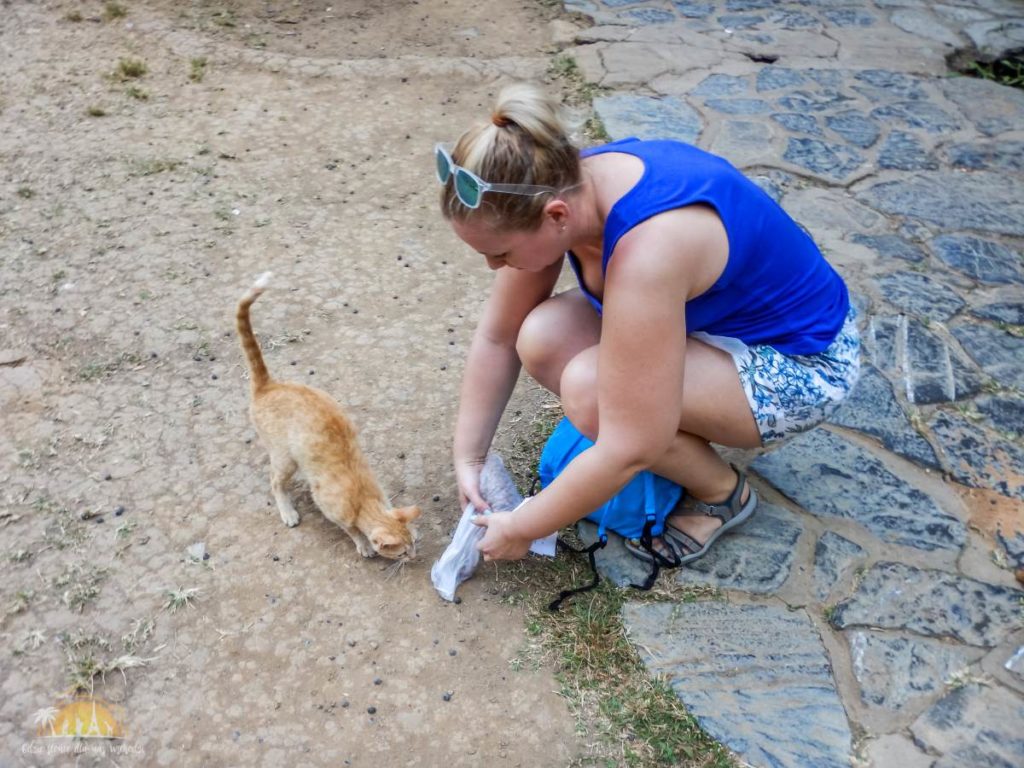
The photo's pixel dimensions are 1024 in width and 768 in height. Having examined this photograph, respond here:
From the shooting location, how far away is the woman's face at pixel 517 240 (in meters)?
1.80

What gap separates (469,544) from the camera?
2357mm

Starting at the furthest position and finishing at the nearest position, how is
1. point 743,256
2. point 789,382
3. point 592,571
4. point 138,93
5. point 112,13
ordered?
point 112,13, point 138,93, point 592,571, point 789,382, point 743,256

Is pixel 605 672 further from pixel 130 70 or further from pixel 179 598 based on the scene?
pixel 130 70

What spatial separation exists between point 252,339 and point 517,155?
1175mm

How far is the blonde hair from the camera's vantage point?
5.63ft

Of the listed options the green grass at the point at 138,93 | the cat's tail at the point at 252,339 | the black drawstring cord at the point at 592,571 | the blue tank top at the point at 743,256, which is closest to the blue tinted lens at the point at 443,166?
the blue tank top at the point at 743,256

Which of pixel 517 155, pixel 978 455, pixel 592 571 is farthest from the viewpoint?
pixel 978 455

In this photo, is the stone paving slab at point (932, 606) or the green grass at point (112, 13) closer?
the stone paving slab at point (932, 606)

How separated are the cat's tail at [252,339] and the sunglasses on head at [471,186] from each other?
790 millimetres

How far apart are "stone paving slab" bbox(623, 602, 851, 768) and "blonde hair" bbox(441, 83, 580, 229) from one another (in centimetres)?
114

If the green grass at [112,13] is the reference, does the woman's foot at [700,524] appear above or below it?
above

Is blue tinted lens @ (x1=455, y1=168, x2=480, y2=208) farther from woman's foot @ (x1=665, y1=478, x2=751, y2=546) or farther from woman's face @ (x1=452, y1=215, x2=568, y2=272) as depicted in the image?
woman's foot @ (x1=665, y1=478, x2=751, y2=546)

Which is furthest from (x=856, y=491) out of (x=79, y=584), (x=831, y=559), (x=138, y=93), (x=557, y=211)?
(x=138, y=93)

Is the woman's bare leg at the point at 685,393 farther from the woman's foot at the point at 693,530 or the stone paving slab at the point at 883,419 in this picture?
the stone paving slab at the point at 883,419
